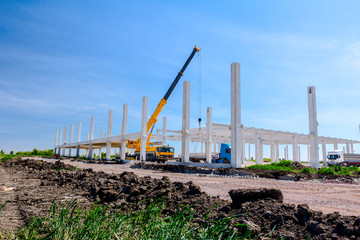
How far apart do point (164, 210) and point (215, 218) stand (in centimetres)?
83

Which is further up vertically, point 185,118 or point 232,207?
point 185,118

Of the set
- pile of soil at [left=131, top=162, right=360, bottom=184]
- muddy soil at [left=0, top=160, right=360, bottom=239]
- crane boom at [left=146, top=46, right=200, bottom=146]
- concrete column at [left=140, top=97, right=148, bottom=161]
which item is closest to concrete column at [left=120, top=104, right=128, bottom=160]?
crane boom at [left=146, top=46, right=200, bottom=146]

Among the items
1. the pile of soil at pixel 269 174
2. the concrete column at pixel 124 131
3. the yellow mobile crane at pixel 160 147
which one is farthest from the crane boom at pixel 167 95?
the pile of soil at pixel 269 174

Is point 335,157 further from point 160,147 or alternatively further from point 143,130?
point 143,130

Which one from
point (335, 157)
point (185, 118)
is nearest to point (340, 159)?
point (335, 157)

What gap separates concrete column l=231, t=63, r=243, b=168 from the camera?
16062 millimetres

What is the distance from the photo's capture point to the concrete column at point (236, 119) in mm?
16062

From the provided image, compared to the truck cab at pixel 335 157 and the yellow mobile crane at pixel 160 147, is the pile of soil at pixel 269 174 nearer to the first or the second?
the yellow mobile crane at pixel 160 147

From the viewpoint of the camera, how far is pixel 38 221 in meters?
3.05

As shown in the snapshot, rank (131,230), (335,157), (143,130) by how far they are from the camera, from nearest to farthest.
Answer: (131,230) → (143,130) → (335,157)

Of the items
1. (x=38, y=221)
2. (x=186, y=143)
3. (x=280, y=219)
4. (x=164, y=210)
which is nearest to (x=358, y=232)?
(x=280, y=219)

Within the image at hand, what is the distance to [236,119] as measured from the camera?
16219 millimetres

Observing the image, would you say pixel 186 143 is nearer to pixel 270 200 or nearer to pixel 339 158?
pixel 270 200

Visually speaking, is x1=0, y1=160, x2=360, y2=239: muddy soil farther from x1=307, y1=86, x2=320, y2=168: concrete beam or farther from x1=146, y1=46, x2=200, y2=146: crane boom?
x1=307, y1=86, x2=320, y2=168: concrete beam
